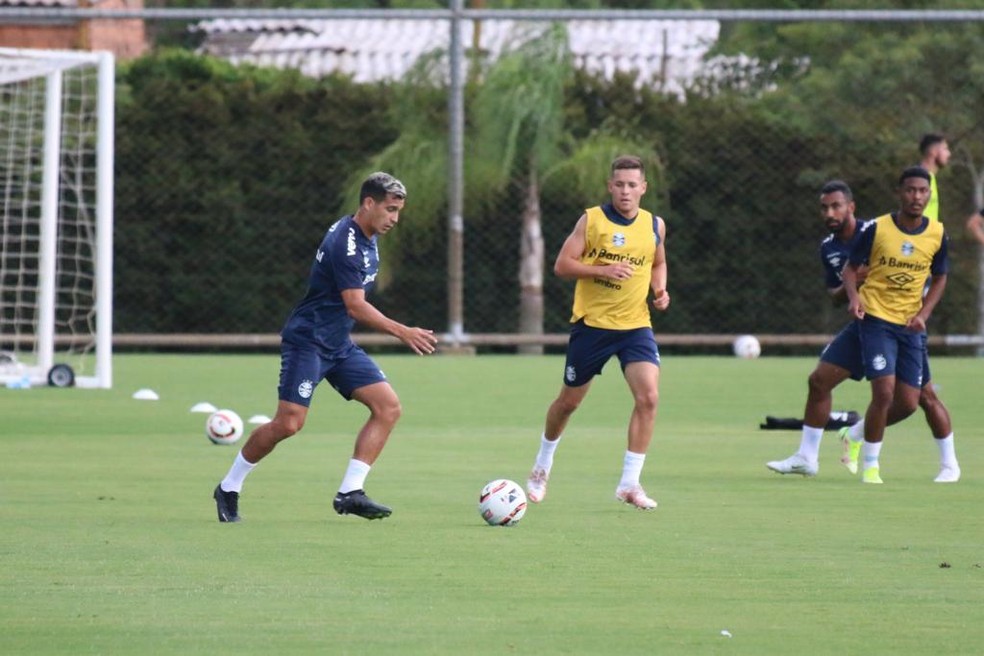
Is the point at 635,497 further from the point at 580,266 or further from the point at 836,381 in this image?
the point at 836,381

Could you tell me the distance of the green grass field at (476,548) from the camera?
6520 millimetres

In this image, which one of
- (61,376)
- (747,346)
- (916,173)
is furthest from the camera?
(747,346)

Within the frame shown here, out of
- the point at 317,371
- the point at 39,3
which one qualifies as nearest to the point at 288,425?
the point at 317,371

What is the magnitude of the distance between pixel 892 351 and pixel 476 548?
434 cm

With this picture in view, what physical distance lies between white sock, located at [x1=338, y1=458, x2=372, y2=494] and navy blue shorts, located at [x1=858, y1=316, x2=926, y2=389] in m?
3.59

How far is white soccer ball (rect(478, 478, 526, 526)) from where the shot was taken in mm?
9547

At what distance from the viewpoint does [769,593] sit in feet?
24.2

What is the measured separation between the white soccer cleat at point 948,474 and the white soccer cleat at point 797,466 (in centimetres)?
76

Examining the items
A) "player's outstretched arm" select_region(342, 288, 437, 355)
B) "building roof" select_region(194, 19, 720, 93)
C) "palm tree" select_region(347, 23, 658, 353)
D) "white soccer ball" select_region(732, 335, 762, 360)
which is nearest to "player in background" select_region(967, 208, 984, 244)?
"player's outstretched arm" select_region(342, 288, 437, 355)

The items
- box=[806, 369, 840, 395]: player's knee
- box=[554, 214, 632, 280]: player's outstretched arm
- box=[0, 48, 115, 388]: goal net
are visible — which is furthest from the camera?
box=[0, 48, 115, 388]: goal net

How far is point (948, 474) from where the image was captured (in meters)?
12.1

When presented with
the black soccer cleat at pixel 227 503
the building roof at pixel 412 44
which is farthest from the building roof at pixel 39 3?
the black soccer cleat at pixel 227 503

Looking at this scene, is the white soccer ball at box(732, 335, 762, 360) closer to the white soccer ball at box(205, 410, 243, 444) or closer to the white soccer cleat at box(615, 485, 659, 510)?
the white soccer ball at box(205, 410, 243, 444)

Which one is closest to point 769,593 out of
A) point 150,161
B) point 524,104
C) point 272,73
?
point 524,104
